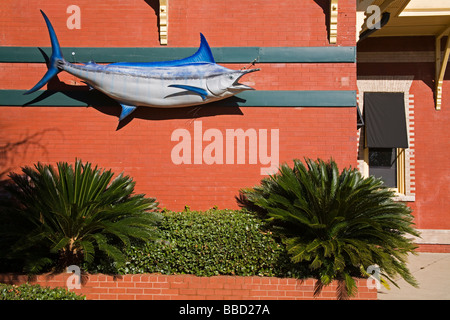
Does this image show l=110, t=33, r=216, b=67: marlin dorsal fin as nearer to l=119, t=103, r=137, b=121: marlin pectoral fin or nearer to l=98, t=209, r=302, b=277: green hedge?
l=119, t=103, r=137, b=121: marlin pectoral fin

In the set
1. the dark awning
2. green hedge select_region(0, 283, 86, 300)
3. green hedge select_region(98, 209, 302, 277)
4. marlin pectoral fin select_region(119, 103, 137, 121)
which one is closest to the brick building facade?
marlin pectoral fin select_region(119, 103, 137, 121)

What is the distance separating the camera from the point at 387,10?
10992mm

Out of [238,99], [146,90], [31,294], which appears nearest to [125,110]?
[146,90]

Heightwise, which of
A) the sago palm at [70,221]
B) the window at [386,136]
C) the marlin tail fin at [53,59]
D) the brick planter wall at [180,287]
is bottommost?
the brick planter wall at [180,287]

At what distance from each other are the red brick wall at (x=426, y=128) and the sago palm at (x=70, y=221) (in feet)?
26.3

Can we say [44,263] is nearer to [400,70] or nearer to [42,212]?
[42,212]

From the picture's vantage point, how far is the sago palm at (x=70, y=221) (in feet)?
23.1

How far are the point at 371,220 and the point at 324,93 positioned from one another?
3381 millimetres

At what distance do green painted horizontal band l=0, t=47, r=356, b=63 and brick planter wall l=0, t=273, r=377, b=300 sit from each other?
486 cm

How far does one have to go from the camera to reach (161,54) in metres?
9.53

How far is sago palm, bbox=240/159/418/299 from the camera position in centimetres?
706

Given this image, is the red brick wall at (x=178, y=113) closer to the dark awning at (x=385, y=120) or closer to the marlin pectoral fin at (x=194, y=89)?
the marlin pectoral fin at (x=194, y=89)

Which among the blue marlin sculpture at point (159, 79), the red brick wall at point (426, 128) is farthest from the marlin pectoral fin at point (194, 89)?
the red brick wall at point (426, 128)

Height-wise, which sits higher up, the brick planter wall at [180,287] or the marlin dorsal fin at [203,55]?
the marlin dorsal fin at [203,55]
